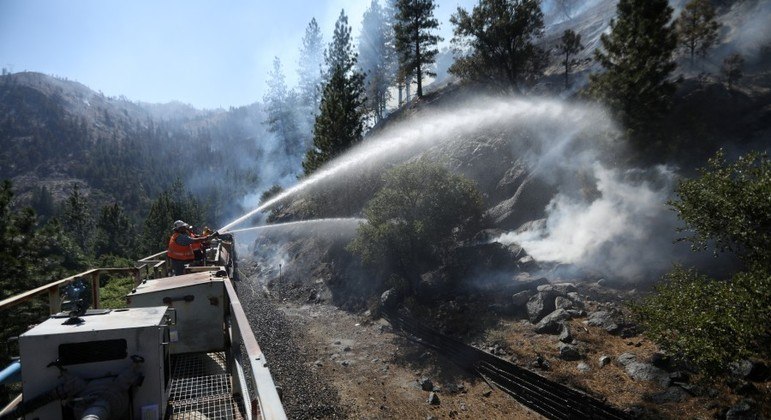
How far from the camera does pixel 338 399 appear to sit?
15141 mm

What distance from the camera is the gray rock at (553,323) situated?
16.6 metres

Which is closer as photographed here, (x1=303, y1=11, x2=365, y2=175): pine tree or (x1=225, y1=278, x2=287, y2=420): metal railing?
(x1=225, y1=278, x2=287, y2=420): metal railing

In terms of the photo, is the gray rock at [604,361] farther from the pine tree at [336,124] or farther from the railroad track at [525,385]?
the pine tree at [336,124]

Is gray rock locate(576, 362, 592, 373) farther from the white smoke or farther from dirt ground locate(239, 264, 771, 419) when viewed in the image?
the white smoke

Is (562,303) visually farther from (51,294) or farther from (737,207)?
(51,294)

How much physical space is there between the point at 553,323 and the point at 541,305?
1.21 meters

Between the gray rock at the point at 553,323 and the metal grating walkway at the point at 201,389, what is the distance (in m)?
14.2

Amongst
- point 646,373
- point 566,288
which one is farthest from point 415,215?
point 646,373

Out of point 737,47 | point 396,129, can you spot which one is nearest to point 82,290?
point 396,129

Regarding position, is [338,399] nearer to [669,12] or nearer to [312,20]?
[669,12]

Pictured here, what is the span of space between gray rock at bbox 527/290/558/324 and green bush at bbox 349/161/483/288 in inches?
275

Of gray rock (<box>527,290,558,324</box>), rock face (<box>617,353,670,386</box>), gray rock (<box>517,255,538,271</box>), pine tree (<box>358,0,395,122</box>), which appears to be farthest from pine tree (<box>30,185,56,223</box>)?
rock face (<box>617,353,670,386</box>)

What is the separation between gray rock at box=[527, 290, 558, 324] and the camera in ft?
58.0

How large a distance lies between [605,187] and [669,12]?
10652 mm
